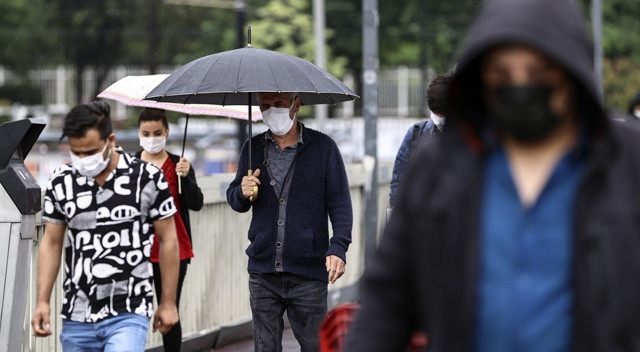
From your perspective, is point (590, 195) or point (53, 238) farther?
point (53, 238)

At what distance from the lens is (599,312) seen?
2.40m

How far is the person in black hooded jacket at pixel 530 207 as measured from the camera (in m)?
2.42

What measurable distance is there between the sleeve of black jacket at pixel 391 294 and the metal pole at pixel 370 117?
28.6 feet

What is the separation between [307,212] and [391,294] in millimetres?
3725

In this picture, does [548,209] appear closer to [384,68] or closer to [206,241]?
[206,241]

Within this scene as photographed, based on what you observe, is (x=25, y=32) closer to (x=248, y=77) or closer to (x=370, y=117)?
(x=370, y=117)

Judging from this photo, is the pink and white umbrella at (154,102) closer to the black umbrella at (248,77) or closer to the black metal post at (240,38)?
the black umbrella at (248,77)

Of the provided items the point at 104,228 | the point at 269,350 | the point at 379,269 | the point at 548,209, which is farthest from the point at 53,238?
the point at 548,209

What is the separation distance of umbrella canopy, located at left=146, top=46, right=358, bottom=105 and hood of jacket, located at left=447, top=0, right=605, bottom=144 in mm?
3960

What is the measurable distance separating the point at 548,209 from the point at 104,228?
2.95 m

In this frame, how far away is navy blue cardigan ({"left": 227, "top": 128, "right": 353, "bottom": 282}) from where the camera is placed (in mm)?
6363

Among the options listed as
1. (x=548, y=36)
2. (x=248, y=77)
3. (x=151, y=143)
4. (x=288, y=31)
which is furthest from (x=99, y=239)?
(x=288, y=31)

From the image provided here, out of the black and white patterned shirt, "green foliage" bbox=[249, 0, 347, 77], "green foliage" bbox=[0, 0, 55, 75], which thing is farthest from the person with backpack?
"green foliage" bbox=[0, 0, 55, 75]

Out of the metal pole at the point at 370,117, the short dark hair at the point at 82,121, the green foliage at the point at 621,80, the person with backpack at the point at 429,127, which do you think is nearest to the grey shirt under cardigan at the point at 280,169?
the person with backpack at the point at 429,127
